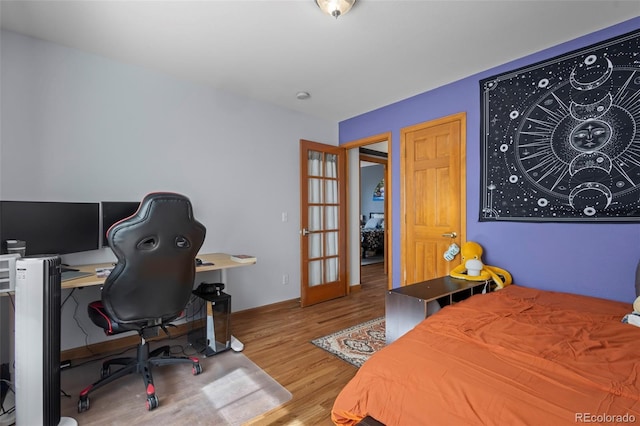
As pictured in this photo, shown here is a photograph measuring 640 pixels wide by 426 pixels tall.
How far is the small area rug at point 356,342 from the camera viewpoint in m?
2.50

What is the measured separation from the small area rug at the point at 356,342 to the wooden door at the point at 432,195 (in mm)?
798

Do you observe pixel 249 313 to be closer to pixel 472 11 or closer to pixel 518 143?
A: pixel 518 143

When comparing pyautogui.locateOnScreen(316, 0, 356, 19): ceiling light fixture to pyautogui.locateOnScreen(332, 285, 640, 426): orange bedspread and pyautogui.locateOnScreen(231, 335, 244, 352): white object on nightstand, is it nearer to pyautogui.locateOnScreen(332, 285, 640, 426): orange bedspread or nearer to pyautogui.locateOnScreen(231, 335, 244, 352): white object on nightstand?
pyautogui.locateOnScreen(332, 285, 640, 426): orange bedspread

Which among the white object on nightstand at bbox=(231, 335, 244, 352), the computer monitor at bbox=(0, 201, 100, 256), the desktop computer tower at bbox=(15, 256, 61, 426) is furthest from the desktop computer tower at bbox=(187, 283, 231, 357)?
the desktop computer tower at bbox=(15, 256, 61, 426)

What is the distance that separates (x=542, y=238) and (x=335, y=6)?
2411mm

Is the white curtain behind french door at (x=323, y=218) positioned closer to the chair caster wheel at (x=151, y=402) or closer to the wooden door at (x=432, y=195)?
the wooden door at (x=432, y=195)

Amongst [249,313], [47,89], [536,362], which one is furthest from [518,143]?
[47,89]

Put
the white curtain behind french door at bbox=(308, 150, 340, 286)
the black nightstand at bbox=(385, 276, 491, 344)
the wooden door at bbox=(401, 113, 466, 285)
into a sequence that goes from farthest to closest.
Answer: the white curtain behind french door at bbox=(308, 150, 340, 286), the wooden door at bbox=(401, 113, 466, 285), the black nightstand at bbox=(385, 276, 491, 344)

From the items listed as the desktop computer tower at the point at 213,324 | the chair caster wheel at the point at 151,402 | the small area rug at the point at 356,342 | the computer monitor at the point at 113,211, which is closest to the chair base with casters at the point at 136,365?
the chair caster wheel at the point at 151,402

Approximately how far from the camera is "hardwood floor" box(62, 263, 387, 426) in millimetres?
1772

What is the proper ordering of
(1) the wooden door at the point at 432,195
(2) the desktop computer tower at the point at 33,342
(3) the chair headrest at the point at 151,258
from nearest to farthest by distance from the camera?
(2) the desktop computer tower at the point at 33,342, (3) the chair headrest at the point at 151,258, (1) the wooden door at the point at 432,195

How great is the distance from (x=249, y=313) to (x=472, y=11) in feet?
11.4

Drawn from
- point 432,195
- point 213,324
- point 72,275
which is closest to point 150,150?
point 72,275

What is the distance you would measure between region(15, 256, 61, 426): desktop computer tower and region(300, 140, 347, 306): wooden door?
8.52 ft
